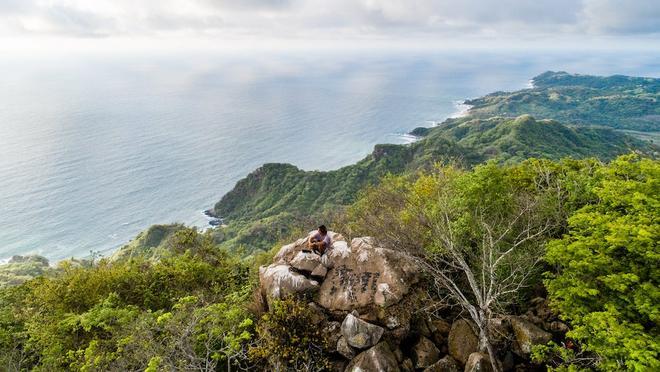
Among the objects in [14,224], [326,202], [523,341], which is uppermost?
[523,341]

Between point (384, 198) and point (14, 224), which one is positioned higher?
point (384, 198)

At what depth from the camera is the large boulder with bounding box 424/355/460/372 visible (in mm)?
14172

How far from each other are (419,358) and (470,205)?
1012 cm

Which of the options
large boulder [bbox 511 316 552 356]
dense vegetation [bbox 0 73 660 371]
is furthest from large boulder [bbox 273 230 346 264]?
large boulder [bbox 511 316 552 356]

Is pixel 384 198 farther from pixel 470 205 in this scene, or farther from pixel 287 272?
pixel 287 272

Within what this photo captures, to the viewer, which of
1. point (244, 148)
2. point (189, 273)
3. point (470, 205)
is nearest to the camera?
point (470, 205)

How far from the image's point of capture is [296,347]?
15070mm

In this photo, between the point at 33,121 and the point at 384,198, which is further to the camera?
the point at 33,121

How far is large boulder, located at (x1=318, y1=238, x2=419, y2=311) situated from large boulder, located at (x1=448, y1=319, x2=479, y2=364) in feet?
8.37

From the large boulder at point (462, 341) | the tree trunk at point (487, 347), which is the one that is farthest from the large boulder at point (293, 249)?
the tree trunk at point (487, 347)

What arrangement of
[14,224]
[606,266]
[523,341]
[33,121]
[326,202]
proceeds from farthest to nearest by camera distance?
[33,121] → [326,202] → [14,224] → [523,341] → [606,266]

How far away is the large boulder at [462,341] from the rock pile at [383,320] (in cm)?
4

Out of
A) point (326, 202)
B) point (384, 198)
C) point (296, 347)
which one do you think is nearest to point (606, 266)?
point (296, 347)

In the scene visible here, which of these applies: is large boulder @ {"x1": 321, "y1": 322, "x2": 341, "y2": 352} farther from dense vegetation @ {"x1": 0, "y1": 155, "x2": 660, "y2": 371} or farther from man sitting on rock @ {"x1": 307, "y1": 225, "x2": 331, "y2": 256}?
man sitting on rock @ {"x1": 307, "y1": 225, "x2": 331, "y2": 256}
